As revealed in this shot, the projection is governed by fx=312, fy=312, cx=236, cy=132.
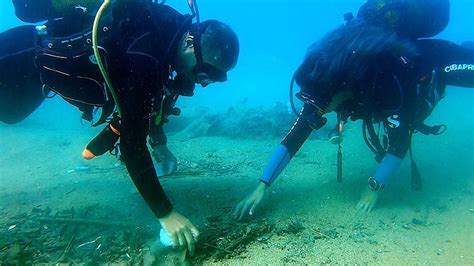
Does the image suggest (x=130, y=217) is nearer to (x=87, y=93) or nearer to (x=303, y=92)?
(x=87, y=93)

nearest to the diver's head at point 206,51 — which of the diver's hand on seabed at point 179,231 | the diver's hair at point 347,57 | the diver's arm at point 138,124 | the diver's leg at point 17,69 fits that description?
the diver's arm at point 138,124

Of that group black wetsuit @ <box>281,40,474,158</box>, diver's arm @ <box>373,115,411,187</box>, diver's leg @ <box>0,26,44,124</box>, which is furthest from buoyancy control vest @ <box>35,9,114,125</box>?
diver's arm @ <box>373,115,411,187</box>

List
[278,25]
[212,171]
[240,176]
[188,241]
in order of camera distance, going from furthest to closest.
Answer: [278,25] < [212,171] < [240,176] < [188,241]

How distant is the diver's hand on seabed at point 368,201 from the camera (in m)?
3.36

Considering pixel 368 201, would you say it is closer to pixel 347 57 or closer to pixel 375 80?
pixel 375 80

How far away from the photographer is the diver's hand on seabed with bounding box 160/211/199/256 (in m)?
2.37

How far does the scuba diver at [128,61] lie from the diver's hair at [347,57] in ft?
3.36

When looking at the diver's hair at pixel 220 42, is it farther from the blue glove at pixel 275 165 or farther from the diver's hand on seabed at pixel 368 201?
the diver's hand on seabed at pixel 368 201

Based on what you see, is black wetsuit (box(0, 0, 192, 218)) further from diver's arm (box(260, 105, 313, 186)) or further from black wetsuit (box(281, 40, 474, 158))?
black wetsuit (box(281, 40, 474, 158))

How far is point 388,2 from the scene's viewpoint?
3.62 m

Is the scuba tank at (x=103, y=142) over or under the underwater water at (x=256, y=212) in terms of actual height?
over

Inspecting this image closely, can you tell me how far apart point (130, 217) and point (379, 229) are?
2454 mm

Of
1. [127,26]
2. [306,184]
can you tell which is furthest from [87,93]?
[306,184]

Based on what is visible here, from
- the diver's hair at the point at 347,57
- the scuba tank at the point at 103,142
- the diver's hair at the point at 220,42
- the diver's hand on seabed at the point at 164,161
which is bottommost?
the diver's hand on seabed at the point at 164,161
